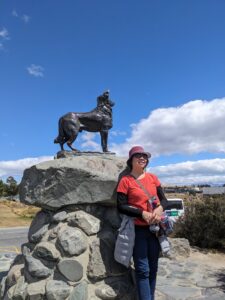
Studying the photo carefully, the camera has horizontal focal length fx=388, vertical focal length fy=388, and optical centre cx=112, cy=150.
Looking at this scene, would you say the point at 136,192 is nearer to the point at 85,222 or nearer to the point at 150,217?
the point at 150,217

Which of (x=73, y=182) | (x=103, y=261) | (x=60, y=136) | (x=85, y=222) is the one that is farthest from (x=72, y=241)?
(x=60, y=136)

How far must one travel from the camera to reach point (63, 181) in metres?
A: 5.24

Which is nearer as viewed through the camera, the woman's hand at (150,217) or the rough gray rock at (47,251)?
the woman's hand at (150,217)

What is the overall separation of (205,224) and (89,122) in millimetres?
5197

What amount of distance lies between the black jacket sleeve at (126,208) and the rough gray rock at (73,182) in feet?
2.86

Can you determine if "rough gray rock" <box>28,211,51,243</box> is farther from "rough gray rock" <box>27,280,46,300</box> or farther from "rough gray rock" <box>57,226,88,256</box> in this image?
"rough gray rock" <box>27,280,46,300</box>

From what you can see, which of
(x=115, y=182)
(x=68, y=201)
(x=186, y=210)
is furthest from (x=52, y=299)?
(x=186, y=210)

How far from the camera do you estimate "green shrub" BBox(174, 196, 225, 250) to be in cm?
999

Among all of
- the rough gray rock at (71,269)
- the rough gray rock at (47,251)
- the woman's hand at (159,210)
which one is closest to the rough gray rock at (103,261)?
the rough gray rock at (71,269)

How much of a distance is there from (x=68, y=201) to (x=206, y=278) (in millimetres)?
2927

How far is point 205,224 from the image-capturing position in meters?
10.2

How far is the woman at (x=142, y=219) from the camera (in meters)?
4.25

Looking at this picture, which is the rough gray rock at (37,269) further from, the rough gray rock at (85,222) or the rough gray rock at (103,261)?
the rough gray rock at (85,222)

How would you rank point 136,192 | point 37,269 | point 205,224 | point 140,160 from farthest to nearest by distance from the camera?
point 205,224 < point 37,269 < point 140,160 < point 136,192
